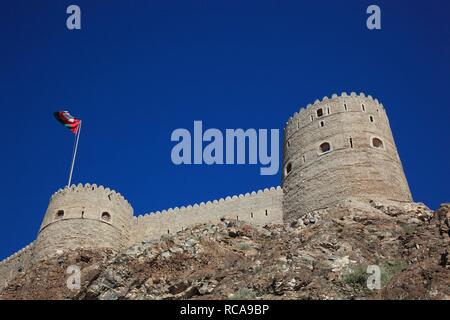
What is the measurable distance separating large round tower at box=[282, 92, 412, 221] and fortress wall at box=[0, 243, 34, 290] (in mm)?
15971

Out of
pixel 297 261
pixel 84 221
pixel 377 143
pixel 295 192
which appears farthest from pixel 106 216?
pixel 297 261

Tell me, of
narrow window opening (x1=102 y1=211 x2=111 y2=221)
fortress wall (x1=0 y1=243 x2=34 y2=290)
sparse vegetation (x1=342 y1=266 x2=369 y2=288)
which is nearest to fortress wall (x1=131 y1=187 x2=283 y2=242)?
narrow window opening (x1=102 y1=211 x2=111 y2=221)

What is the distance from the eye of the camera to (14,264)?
37562 mm

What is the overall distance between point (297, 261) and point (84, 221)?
17499mm

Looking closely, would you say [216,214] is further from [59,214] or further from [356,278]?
[356,278]

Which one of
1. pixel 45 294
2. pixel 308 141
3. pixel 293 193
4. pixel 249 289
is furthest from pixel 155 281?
pixel 308 141

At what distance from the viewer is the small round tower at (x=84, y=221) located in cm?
3328

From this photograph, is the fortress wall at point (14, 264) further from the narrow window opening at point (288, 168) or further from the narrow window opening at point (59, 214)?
the narrow window opening at point (288, 168)

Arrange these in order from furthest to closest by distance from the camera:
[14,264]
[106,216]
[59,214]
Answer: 1. [14,264]
2. [106,216]
3. [59,214]

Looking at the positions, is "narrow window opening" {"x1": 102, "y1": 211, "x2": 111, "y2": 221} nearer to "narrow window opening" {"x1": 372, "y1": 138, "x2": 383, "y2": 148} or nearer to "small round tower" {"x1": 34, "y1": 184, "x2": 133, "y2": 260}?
"small round tower" {"x1": 34, "y1": 184, "x2": 133, "y2": 260}

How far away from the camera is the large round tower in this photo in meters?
29.3
